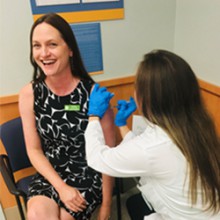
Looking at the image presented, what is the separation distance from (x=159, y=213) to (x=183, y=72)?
1.99 ft

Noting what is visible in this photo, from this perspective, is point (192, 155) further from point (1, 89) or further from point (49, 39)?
point (1, 89)

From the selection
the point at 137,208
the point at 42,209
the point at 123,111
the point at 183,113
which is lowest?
the point at 137,208

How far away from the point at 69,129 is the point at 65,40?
1.43ft

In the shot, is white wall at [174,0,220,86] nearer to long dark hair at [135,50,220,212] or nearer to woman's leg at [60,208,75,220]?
long dark hair at [135,50,220,212]

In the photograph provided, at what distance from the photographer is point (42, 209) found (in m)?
1.06

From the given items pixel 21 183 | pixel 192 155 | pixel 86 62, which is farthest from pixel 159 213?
pixel 86 62

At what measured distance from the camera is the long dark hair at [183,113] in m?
0.80

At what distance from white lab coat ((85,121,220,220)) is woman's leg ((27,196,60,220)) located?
1.09ft

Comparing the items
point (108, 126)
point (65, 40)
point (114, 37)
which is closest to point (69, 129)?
point (108, 126)

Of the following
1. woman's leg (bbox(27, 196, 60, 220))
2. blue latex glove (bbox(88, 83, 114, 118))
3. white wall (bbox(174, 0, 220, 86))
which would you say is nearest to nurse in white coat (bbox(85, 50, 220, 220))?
blue latex glove (bbox(88, 83, 114, 118))

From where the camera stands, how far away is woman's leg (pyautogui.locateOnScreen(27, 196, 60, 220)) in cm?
104

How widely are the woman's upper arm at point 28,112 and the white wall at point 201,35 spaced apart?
1.04 meters

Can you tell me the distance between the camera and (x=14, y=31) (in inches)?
51.9

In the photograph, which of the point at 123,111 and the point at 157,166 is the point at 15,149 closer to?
the point at 123,111
